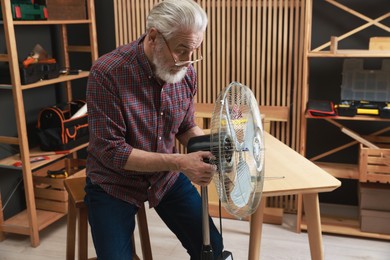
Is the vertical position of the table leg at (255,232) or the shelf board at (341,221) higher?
the table leg at (255,232)

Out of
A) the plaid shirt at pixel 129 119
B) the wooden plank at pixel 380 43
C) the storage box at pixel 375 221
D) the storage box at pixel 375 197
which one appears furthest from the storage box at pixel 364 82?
the plaid shirt at pixel 129 119

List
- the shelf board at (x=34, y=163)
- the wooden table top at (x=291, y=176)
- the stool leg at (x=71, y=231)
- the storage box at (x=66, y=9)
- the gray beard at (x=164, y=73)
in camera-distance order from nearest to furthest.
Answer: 1. the gray beard at (x=164, y=73)
2. the wooden table top at (x=291, y=176)
3. the stool leg at (x=71, y=231)
4. the shelf board at (x=34, y=163)
5. the storage box at (x=66, y=9)

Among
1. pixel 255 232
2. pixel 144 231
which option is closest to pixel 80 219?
pixel 144 231

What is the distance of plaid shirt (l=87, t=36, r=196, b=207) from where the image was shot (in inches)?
70.7

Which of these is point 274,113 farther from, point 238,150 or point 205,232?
point 238,150

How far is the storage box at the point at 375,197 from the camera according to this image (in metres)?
3.06

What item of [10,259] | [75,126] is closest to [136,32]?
[75,126]

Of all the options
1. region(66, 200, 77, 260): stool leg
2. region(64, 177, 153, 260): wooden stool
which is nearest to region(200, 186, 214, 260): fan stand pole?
region(64, 177, 153, 260): wooden stool

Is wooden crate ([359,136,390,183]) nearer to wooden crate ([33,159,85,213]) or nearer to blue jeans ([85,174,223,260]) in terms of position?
blue jeans ([85,174,223,260])

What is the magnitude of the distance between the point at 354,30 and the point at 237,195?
1.90 metres

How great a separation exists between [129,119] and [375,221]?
2.01 meters

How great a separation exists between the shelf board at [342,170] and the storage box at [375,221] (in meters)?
A: 0.25

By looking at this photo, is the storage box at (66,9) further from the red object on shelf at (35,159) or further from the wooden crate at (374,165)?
the wooden crate at (374,165)

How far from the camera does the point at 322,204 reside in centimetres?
361
